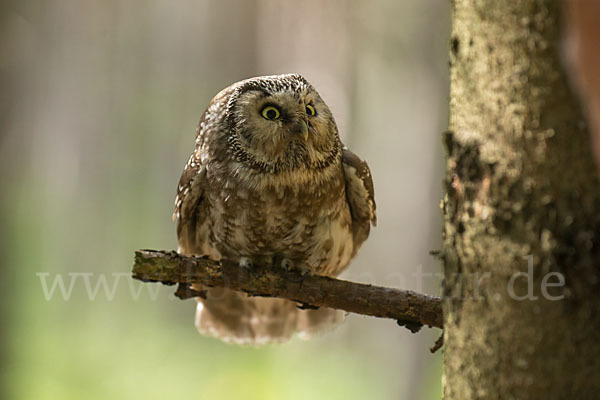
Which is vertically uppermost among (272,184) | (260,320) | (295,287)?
(272,184)

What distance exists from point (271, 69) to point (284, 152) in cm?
413

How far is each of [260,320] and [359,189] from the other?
79cm

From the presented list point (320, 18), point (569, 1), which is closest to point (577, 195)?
point (569, 1)

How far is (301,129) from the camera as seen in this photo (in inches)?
87.2

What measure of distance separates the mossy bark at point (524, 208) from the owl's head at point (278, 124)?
108 centimetres

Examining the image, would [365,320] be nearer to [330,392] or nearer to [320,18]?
[330,392]

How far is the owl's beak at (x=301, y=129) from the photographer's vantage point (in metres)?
2.21

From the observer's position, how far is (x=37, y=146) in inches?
259

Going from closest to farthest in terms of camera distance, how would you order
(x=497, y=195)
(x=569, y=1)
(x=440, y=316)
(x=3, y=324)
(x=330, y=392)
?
(x=569, y=1) < (x=497, y=195) < (x=440, y=316) < (x=3, y=324) < (x=330, y=392)

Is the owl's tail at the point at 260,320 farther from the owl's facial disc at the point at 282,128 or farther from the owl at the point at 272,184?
the owl's facial disc at the point at 282,128

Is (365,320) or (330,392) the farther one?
(365,320)

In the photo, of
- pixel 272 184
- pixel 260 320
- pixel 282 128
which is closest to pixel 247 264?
pixel 272 184

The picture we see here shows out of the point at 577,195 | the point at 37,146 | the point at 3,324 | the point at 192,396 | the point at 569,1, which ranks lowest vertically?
the point at 192,396

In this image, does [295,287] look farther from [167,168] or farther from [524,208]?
[167,168]
